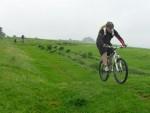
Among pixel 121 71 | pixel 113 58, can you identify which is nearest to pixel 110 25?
pixel 113 58

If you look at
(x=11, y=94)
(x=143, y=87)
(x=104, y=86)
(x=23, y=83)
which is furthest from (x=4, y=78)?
(x=143, y=87)

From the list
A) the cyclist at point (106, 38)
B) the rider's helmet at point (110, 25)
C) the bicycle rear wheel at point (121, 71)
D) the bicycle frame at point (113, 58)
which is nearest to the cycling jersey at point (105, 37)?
the cyclist at point (106, 38)

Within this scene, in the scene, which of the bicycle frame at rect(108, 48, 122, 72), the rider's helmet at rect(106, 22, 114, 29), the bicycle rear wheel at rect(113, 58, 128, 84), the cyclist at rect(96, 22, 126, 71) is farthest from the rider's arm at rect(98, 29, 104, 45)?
the bicycle rear wheel at rect(113, 58, 128, 84)

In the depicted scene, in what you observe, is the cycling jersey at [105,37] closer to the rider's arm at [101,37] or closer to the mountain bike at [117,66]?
the rider's arm at [101,37]

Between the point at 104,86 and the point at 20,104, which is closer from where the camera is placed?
the point at 20,104

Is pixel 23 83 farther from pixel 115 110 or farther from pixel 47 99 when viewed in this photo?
pixel 115 110

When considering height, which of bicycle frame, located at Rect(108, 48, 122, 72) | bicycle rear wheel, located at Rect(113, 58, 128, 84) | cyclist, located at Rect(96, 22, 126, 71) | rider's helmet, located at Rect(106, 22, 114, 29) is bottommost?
bicycle rear wheel, located at Rect(113, 58, 128, 84)

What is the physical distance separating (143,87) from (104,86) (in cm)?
177

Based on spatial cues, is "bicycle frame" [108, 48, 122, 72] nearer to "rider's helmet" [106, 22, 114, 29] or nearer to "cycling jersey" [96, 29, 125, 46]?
"cycling jersey" [96, 29, 125, 46]

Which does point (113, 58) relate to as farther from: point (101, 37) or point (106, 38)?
point (101, 37)

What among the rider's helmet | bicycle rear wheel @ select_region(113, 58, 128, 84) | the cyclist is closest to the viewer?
bicycle rear wheel @ select_region(113, 58, 128, 84)

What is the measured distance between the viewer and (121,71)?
19.4m

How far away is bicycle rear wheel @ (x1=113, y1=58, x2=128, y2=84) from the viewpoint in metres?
19.1

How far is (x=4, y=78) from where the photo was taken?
70.8 ft
